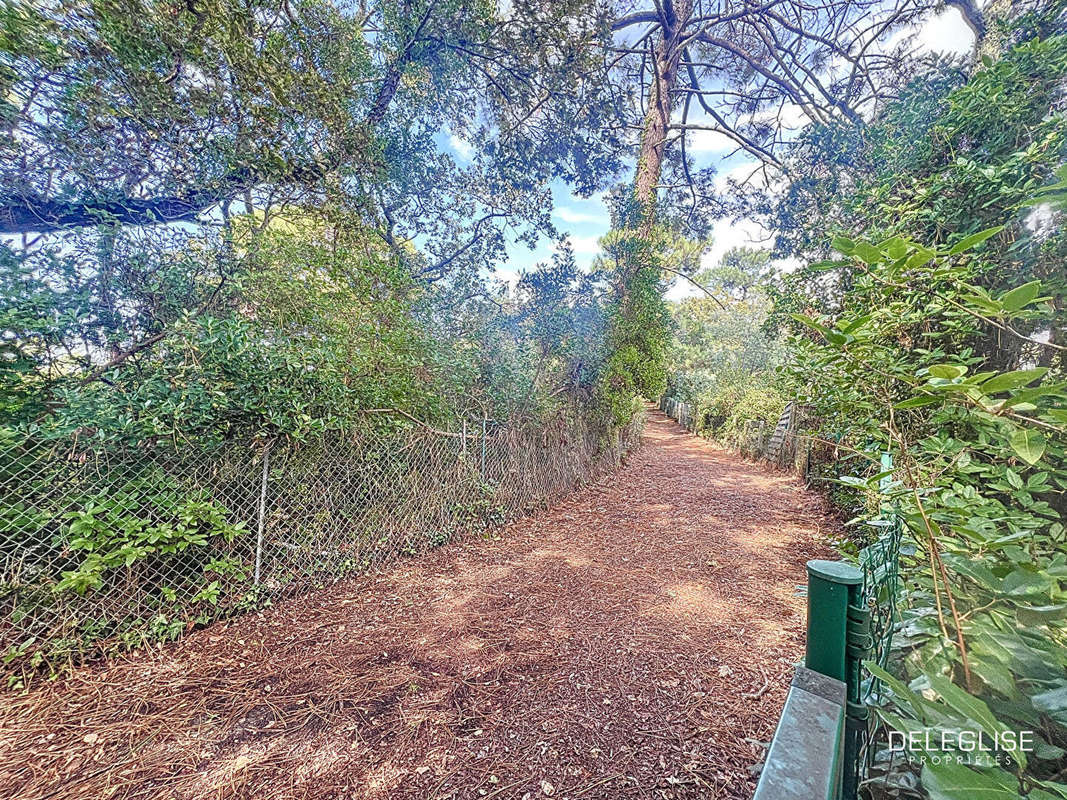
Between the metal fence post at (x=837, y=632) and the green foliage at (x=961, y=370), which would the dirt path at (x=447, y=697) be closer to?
the metal fence post at (x=837, y=632)

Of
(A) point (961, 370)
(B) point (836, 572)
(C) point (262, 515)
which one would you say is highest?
(A) point (961, 370)

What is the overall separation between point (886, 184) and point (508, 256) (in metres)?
5.09

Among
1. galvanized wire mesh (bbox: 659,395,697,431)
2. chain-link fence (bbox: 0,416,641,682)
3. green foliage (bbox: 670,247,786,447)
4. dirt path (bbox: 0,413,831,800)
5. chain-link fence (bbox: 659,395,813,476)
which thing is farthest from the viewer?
galvanized wire mesh (bbox: 659,395,697,431)

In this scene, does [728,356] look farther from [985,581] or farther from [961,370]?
[961,370]

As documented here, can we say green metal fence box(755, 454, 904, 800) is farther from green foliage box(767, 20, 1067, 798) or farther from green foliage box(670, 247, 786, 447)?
green foliage box(670, 247, 786, 447)

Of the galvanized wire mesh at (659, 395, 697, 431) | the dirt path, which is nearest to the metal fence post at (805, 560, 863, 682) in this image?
the dirt path

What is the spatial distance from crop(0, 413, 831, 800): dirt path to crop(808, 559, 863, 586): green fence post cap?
1.45 m

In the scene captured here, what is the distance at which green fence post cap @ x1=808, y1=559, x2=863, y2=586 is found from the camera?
1.05m

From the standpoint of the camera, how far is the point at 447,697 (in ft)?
7.41

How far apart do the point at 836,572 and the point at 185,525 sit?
372cm

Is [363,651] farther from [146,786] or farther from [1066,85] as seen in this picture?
[1066,85]

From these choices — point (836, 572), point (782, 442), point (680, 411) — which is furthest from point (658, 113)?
point (680, 411)

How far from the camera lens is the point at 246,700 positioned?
221 cm

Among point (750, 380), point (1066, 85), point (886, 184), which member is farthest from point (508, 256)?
point (750, 380)
